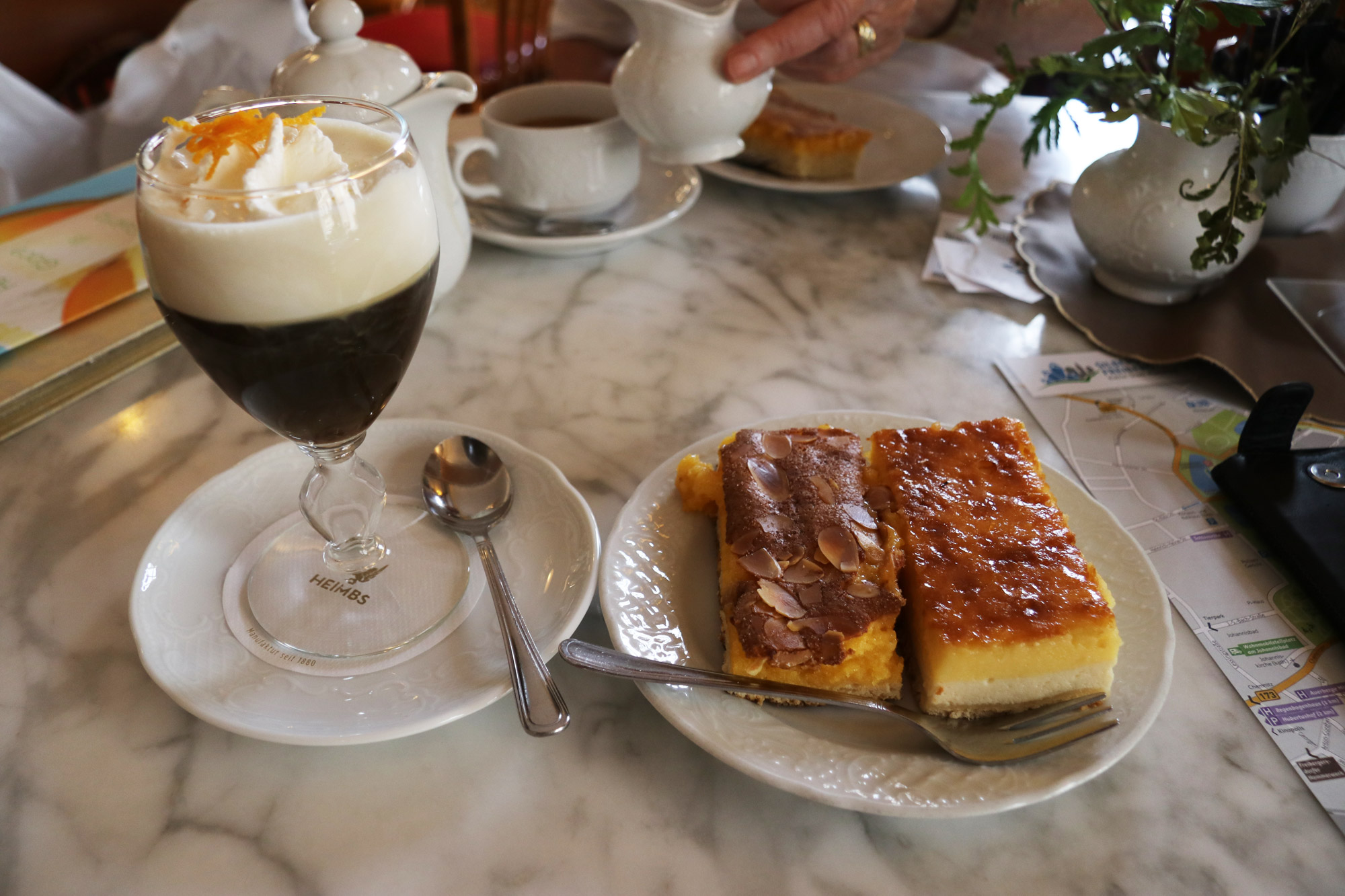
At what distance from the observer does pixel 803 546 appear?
71 cm

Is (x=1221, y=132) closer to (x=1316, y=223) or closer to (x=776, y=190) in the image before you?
(x=1316, y=223)

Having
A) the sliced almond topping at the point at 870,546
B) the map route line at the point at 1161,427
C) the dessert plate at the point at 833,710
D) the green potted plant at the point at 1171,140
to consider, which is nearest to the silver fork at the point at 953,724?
the dessert plate at the point at 833,710

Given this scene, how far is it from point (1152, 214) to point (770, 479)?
72 centimetres

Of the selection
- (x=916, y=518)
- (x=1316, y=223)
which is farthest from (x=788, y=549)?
(x=1316, y=223)

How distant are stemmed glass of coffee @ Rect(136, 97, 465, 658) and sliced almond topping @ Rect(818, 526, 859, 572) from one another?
0.33 meters

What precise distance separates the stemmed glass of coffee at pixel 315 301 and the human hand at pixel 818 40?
2.13 ft

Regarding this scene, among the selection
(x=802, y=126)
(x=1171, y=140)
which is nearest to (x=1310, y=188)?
(x=1171, y=140)

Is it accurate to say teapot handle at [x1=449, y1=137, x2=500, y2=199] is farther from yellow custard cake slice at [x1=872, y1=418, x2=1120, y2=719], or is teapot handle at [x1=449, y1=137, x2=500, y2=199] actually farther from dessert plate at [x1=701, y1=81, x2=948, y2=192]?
yellow custard cake slice at [x1=872, y1=418, x2=1120, y2=719]

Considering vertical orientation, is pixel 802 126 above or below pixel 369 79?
below

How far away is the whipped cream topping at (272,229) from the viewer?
578mm

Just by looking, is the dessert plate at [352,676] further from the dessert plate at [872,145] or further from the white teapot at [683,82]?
the dessert plate at [872,145]

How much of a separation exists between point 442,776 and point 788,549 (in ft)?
1.07

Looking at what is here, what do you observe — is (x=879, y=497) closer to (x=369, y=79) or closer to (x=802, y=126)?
(x=369, y=79)

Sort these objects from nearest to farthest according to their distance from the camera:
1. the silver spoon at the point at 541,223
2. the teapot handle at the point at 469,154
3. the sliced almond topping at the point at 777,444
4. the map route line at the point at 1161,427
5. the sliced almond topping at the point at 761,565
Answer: the sliced almond topping at the point at 761,565, the sliced almond topping at the point at 777,444, the map route line at the point at 1161,427, the teapot handle at the point at 469,154, the silver spoon at the point at 541,223
